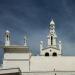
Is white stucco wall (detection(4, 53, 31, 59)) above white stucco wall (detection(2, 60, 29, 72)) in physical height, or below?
above

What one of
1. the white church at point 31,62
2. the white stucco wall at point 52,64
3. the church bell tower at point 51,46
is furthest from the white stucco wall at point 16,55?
the church bell tower at point 51,46

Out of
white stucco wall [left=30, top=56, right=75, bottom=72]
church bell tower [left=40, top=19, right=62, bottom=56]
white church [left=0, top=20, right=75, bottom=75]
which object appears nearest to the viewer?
white church [left=0, top=20, right=75, bottom=75]

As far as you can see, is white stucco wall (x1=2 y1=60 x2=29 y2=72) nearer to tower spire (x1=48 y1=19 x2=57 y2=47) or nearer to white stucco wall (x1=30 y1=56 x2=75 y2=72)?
white stucco wall (x1=30 y1=56 x2=75 y2=72)

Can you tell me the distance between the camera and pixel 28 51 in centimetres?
4388

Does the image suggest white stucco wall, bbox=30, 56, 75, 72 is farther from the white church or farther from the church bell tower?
the church bell tower

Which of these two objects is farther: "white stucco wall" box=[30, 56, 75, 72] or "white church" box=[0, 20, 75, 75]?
"white stucco wall" box=[30, 56, 75, 72]

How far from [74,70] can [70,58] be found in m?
4.84

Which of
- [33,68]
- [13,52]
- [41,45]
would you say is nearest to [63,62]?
[33,68]

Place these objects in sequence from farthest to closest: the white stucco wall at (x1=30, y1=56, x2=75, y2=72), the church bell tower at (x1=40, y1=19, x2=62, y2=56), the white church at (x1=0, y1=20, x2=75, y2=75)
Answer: the church bell tower at (x1=40, y1=19, x2=62, y2=56), the white stucco wall at (x1=30, y1=56, x2=75, y2=72), the white church at (x1=0, y1=20, x2=75, y2=75)

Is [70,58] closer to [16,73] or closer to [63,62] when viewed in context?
[63,62]

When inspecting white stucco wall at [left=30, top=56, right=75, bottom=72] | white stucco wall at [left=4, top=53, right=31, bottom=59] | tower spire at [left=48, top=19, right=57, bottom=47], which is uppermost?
tower spire at [left=48, top=19, right=57, bottom=47]

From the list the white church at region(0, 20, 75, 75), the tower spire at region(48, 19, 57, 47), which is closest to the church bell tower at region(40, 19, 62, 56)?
the tower spire at region(48, 19, 57, 47)

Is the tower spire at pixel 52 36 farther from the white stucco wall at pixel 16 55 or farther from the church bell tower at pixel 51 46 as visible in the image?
the white stucco wall at pixel 16 55

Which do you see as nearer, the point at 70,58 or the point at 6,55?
the point at 6,55
